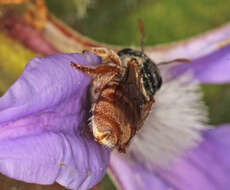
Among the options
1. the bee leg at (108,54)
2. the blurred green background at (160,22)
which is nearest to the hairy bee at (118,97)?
the bee leg at (108,54)

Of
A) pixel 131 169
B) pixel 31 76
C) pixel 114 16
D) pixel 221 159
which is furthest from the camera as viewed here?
pixel 114 16

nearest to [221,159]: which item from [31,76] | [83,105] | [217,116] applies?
[217,116]

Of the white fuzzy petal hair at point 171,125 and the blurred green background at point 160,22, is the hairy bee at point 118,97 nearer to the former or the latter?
the white fuzzy petal hair at point 171,125

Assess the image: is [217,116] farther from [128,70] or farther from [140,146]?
[128,70]

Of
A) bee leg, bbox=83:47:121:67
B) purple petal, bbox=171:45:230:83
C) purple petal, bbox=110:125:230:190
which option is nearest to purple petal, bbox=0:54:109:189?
bee leg, bbox=83:47:121:67

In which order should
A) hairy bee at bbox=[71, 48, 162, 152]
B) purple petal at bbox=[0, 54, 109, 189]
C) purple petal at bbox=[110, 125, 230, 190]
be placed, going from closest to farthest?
purple petal at bbox=[0, 54, 109, 189], hairy bee at bbox=[71, 48, 162, 152], purple petal at bbox=[110, 125, 230, 190]

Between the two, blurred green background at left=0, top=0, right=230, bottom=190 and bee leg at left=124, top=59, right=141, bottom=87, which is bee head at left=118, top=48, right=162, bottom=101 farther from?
blurred green background at left=0, top=0, right=230, bottom=190
